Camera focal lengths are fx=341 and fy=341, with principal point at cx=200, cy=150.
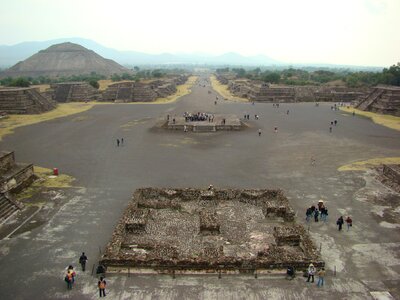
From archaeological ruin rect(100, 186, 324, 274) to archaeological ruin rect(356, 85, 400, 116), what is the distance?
1626 inches

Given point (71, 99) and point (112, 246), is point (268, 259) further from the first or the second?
point (71, 99)

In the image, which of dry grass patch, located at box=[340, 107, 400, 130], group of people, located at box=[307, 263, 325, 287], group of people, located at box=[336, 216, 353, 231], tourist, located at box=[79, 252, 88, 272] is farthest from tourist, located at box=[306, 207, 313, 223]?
dry grass patch, located at box=[340, 107, 400, 130]

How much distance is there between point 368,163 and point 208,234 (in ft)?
54.4

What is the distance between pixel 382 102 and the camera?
53.2 metres

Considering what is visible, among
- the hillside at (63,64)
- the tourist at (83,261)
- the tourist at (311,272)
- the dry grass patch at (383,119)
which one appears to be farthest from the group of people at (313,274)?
the hillside at (63,64)

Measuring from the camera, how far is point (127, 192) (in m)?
20.1

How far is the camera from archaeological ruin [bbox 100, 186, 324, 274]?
12.5 metres

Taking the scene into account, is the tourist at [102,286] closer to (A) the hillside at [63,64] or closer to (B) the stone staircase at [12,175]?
(B) the stone staircase at [12,175]

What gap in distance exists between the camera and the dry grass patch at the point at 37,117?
39938mm

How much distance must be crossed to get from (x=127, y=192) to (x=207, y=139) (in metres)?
15.6

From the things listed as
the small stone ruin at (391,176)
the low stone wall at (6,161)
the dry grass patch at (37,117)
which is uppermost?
the low stone wall at (6,161)

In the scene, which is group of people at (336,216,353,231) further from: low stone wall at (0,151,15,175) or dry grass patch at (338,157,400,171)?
low stone wall at (0,151,15,175)

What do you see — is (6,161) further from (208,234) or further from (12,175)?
(208,234)

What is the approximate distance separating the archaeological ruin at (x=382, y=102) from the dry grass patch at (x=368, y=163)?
2763cm
